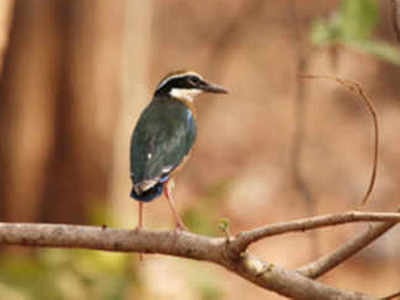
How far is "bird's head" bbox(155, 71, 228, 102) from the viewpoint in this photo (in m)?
4.70

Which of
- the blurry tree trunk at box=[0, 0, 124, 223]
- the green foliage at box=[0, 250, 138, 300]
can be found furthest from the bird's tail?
the blurry tree trunk at box=[0, 0, 124, 223]

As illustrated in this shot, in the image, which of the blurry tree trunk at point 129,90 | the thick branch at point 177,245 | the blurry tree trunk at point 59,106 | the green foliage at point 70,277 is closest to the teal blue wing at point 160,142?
the thick branch at point 177,245

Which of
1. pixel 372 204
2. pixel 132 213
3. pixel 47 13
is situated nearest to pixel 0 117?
pixel 47 13

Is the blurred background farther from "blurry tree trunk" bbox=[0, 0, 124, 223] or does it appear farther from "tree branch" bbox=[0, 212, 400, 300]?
"tree branch" bbox=[0, 212, 400, 300]

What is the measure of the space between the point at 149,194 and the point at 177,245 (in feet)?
1.84

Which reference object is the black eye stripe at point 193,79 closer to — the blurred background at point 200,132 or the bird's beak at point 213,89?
the bird's beak at point 213,89

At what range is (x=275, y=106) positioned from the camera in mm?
14211

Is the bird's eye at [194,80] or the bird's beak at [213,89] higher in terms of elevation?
the bird's eye at [194,80]

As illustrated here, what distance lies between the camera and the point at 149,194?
3.76 meters

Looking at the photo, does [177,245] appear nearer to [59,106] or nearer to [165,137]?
[165,137]

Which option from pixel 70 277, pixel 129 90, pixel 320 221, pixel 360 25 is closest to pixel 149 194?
pixel 320 221

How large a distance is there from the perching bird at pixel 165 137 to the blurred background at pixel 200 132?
1006mm

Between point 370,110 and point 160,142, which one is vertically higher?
point 370,110

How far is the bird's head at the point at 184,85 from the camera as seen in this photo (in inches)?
185
